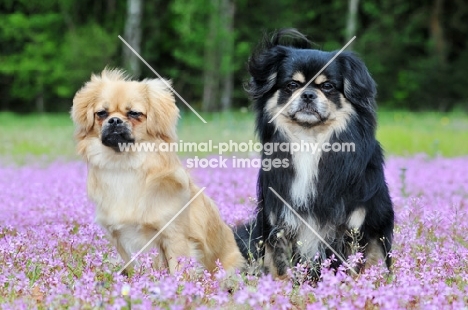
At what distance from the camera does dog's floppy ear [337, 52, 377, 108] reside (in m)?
4.09

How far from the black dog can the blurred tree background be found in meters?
19.3

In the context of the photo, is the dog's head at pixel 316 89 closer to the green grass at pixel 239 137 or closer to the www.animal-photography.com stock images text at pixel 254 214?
the www.animal-photography.com stock images text at pixel 254 214

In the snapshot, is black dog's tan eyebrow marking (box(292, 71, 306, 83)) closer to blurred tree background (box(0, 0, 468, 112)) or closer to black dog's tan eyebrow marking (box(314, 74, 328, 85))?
black dog's tan eyebrow marking (box(314, 74, 328, 85))

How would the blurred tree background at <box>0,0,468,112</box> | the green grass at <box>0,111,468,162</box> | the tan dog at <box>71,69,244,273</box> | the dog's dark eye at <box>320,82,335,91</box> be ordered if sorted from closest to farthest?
the tan dog at <box>71,69,244,273</box>, the dog's dark eye at <box>320,82,335,91</box>, the green grass at <box>0,111,468,162</box>, the blurred tree background at <box>0,0,468,112</box>

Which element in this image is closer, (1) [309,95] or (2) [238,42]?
(1) [309,95]

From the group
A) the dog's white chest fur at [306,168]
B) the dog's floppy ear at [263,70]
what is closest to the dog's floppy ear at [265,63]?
the dog's floppy ear at [263,70]

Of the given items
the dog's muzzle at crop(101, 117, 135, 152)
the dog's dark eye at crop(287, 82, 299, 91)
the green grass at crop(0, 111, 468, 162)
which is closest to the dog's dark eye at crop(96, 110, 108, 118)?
the dog's muzzle at crop(101, 117, 135, 152)

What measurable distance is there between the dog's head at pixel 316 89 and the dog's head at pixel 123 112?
69cm

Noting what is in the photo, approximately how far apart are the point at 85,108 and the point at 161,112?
51 cm

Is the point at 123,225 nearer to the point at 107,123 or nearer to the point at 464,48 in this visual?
the point at 107,123

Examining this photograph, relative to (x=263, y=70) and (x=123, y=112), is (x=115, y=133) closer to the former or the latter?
(x=123, y=112)

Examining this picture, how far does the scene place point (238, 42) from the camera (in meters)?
25.9

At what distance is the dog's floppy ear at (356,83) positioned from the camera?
4090 mm

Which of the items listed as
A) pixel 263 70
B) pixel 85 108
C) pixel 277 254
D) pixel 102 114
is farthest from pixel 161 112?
pixel 277 254
